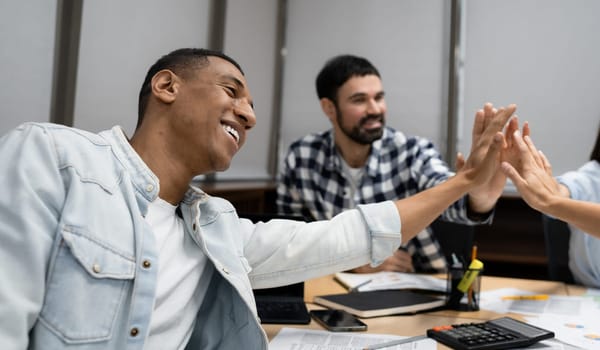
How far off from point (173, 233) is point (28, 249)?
0.35m

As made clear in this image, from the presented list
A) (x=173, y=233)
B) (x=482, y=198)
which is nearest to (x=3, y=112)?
(x=173, y=233)

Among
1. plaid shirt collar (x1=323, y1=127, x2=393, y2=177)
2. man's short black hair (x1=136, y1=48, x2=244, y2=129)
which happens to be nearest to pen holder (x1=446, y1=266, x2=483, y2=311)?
man's short black hair (x1=136, y1=48, x2=244, y2=129)

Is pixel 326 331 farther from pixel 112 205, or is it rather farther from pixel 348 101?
pixel 348 101

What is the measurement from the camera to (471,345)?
101 centimetres

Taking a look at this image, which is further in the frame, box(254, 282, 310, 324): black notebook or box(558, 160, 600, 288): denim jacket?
box(558, 160, 600, 288): denim jacket

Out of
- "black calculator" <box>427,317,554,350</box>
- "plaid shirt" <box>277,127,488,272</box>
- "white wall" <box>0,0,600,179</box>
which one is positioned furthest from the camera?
"white wall" <box>0,0,600,179</box>

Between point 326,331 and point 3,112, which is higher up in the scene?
point 3,112

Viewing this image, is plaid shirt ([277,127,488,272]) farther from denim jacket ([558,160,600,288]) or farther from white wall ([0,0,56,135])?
white wall ([0,0,56,135])

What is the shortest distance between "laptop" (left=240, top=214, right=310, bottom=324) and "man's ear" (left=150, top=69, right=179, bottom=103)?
0.44m

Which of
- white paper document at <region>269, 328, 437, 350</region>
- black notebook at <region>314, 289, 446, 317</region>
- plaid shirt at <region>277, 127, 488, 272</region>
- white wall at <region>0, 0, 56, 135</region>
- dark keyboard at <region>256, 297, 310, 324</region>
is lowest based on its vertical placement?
white paper document at <region>269, 328, 437, 350</region>

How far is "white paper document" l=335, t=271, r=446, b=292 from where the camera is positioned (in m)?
1.56

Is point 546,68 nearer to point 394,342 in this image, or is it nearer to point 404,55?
point 404,55

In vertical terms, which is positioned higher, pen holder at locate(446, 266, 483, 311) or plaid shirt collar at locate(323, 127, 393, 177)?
plaid shirt collar at locate(323, 127, 393, 177)

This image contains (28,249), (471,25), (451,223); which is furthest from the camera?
(471,25)
